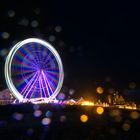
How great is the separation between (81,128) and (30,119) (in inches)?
115

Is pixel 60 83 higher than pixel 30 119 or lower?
higher

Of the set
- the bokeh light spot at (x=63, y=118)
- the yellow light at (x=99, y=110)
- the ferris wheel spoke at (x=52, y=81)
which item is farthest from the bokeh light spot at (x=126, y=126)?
the ferris wheel spoke at (x=52, y=81)

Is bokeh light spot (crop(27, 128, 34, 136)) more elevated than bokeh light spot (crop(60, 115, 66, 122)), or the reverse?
bokeh light spot (crop(60, 115, 66, 122))

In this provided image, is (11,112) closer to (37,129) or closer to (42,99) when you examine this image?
(37,129)

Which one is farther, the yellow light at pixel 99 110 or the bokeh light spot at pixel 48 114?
the yellow light at pixel 99 110

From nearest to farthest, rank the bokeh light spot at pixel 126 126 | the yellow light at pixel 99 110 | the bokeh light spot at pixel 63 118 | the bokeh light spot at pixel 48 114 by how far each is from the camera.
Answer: the bokeh light spot at pixel 126 126
the bokeh light spot at pixel 63 118
the bokeh light spot at pixel 48 114
the yellow light at pixel 99 110

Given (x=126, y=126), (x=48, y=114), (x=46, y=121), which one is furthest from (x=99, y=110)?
(x=46, y=121)

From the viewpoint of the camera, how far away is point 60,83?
34344 mm

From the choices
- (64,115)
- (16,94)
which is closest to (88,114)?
(64,115)

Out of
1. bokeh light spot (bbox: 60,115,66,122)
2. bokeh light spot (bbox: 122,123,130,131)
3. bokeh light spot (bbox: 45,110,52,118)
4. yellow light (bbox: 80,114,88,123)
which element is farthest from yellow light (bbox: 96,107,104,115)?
bokeh light spot (bbox: 45,110,52,118)

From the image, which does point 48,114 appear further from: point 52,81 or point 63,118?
point 52,81

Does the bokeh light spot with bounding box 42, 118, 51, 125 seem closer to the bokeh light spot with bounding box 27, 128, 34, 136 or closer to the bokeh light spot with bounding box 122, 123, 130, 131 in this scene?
the bokeh light spot with bounding box 27, 128, 34, 136

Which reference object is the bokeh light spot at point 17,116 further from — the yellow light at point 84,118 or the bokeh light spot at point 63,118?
the yellow light at point 84,118

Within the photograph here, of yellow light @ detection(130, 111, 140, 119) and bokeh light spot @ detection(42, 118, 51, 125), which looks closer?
bokeh light spot @ detection(42, 118, 51, 125)
